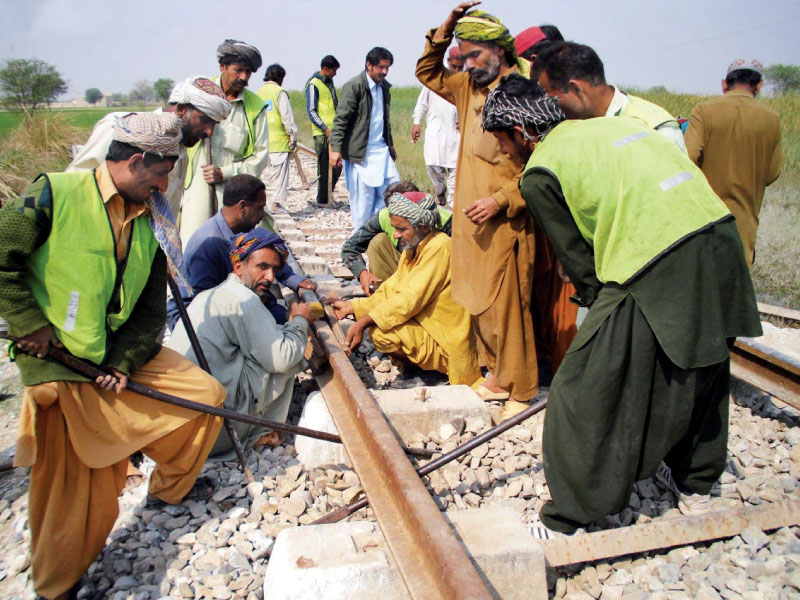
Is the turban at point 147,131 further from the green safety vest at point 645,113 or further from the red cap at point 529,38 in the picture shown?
the red cap at point 529,38

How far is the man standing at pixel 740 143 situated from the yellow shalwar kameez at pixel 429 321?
7.24 feet

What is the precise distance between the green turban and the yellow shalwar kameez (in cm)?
125

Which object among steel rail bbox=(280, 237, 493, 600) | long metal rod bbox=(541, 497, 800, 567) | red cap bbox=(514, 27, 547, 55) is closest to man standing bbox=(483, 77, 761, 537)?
long metal rod bbox=(541, 497, 800, 567)

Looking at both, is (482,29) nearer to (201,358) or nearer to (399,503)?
(201,358)

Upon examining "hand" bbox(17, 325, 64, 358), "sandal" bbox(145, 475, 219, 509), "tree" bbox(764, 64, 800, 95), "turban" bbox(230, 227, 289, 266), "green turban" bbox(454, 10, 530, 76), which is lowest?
"sandal" bbox(145, 475, 219, 509)

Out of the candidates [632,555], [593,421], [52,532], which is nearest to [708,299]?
[593,421]

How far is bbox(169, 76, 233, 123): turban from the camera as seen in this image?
4.16 m

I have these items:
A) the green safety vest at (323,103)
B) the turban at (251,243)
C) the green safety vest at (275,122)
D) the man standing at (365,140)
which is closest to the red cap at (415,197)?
the turban at (251,243)

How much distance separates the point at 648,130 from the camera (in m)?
2.62

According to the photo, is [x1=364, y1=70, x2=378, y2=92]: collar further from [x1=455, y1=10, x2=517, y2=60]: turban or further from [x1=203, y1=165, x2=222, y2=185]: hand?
[x1=455, y1=10, x2=517, y2=60]: turban

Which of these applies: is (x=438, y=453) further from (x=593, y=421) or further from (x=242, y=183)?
(x=242, y=183)

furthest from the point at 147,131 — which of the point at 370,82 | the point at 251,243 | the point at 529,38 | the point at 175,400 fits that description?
the point at 370,82

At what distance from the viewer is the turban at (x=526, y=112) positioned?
3.14 m

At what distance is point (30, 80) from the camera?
36.4 m
